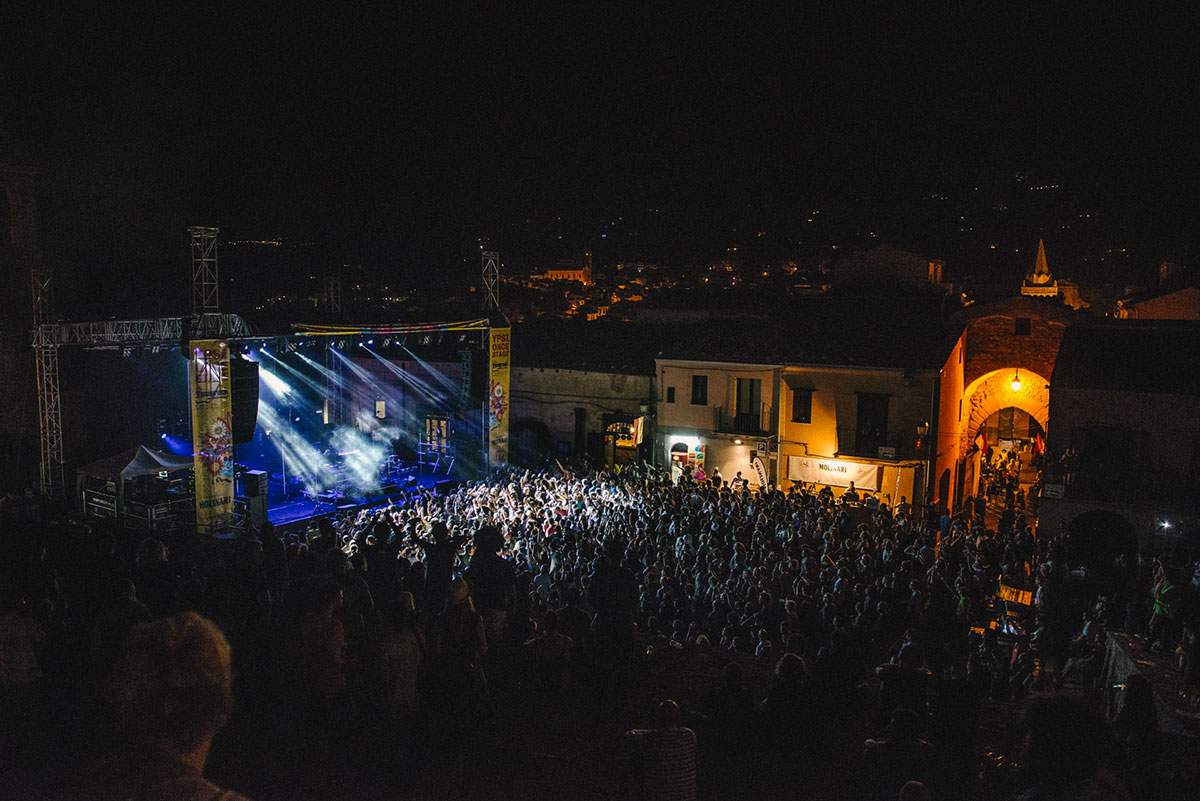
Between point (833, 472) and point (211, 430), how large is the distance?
48.5ft

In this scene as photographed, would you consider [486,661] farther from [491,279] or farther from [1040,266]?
[1040,266]

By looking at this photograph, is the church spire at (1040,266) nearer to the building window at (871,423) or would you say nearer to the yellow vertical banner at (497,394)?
the building window at (871,423)

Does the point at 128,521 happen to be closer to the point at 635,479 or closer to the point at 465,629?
the point at 635,479

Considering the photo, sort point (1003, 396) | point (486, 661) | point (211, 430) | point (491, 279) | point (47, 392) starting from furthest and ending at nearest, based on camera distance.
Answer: point (1003, 396)
point (491, 279)
point (47, 392)
point (211, 430)
point (486, 661)

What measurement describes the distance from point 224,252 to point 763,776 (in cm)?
2874

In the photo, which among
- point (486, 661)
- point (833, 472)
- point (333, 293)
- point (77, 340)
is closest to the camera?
point (486, 661)

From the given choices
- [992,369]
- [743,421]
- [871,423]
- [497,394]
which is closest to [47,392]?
[497,394]

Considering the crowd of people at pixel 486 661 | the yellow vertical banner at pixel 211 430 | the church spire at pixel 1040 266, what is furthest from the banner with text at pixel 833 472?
the church spire at pixel 1040 266

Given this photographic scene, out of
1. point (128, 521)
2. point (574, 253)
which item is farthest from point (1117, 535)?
point (574, 253)

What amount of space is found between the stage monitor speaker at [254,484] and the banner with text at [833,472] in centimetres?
1308

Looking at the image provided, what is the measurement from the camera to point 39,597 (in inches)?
283

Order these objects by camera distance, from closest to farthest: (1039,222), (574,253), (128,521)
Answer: (128,521) < (1039,222) < (574,253)

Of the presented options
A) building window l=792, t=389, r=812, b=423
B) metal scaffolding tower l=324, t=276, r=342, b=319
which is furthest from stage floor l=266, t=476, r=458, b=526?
building window l=792, t=389, r=812, b=423

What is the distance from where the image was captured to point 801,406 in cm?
2195
